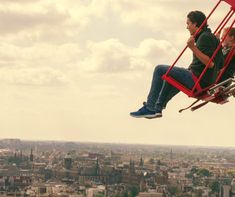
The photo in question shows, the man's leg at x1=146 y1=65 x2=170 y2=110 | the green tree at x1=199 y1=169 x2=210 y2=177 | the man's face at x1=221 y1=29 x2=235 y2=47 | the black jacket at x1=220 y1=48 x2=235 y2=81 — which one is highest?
the green tree at x1=199 y1=169 x2=210 y2=177

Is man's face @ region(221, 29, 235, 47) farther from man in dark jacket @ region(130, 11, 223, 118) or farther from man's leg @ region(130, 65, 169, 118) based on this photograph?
man's leg @ region(130, 65, 169, 118)

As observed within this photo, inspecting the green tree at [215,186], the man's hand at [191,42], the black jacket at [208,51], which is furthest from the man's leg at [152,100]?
the green tree at [215,186]

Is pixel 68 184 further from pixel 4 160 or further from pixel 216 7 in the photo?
pixel 216 7

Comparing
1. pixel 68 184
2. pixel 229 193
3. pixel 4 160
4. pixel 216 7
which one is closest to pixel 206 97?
pixel 216 7

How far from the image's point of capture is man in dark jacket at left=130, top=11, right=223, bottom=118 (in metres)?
6.98

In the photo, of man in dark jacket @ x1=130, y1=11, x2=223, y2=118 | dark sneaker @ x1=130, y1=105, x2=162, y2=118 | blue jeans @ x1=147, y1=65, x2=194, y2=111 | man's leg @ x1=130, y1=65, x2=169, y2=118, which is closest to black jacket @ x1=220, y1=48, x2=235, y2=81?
man in dark jacket @ x1=130, y1=11, x2=223, y2=118

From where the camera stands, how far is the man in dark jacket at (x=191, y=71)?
22.9 ft

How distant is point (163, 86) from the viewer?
23.9 ft

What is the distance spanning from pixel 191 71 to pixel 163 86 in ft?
0.85

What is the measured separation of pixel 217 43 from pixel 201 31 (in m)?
0.17

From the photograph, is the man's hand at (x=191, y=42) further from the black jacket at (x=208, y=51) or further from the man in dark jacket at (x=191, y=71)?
the black jacket at (x=208, y=51)

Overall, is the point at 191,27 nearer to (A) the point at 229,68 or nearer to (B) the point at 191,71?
Answer: (B) the point at 191,71

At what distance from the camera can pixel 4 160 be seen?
166375 millimetres

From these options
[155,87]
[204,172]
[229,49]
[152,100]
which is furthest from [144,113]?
[204,172]
